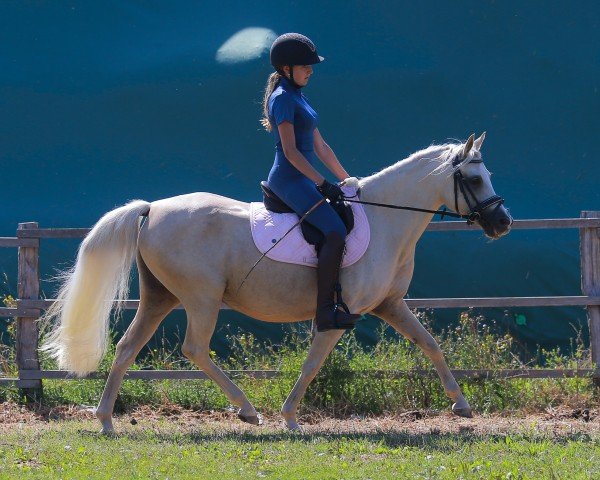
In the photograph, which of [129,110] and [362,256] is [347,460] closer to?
[362,256]

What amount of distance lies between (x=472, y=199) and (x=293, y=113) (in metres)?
1.40

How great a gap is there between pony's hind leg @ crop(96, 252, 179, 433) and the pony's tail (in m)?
0.16

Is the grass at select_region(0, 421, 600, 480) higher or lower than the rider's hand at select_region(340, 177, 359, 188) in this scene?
lower

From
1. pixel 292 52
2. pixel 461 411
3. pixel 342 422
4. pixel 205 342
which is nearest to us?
pixel 292 52

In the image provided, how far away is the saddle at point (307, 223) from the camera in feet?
23.5

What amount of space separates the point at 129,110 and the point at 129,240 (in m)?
4.34

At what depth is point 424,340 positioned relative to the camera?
7770 mm

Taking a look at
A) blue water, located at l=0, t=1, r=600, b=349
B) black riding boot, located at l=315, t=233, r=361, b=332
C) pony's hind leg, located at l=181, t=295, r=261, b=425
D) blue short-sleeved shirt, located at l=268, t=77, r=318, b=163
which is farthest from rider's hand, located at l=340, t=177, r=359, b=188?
blue water, located at l=0, t=1, r=600, b=349

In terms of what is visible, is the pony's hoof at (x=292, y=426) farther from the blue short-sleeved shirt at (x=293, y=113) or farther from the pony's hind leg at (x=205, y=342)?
the blue short-sleeved shirt at (x=293, y=113)

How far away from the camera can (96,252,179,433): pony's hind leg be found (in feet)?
24.5

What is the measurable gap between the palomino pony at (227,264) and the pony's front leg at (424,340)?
38 centimetres

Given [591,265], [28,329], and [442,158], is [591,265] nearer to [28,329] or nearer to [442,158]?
[442,158]

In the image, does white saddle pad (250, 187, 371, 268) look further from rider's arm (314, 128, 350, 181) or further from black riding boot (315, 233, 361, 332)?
rider's arm (314, 128, 350, 181)

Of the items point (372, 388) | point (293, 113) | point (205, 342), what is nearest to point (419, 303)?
point (372, 388)
